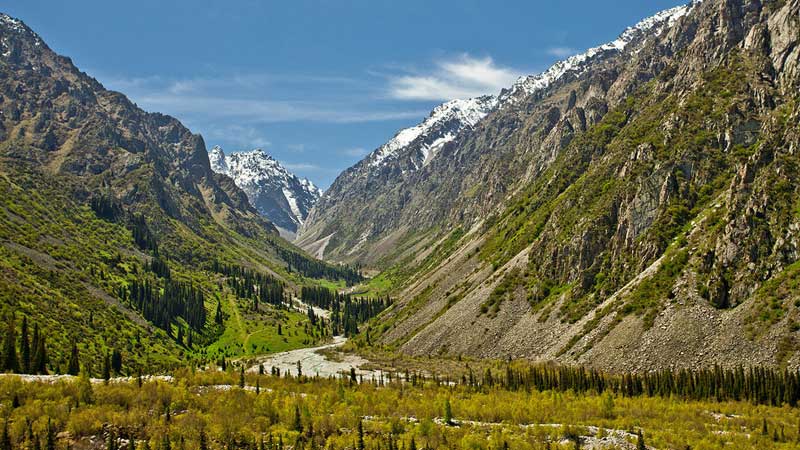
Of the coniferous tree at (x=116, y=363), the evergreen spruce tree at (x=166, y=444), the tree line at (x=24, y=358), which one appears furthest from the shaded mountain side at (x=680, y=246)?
the tree line at (x=24, y=358)

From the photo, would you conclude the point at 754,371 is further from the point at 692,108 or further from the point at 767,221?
the point at 692,108

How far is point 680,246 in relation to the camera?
392ft

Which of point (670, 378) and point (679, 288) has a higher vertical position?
point (679, 288)

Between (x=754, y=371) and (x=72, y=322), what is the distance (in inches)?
5742

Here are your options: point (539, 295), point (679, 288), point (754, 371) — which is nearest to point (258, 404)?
point (754, 371)

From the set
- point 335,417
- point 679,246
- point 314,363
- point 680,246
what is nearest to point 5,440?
point 335,417

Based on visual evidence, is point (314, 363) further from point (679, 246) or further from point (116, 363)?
point (679, 246)

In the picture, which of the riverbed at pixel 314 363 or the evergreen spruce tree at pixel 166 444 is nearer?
the evergreen spruce tree at pixel 166 444

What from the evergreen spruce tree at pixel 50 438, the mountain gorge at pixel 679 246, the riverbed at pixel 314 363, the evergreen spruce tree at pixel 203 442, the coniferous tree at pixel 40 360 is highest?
the mountain gorge at pixel 679 246

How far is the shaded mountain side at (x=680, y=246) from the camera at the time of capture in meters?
95.8

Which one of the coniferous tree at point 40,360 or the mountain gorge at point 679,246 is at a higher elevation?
the mountain gorge at point 679,246

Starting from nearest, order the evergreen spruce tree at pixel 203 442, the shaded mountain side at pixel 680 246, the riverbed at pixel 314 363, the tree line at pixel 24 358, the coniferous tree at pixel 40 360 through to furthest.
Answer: the evergreen spruce tree at pixel 203 442, the tree line at pixel 24 358, the coniferous tree at pixel 40 360, the shaded mountain side at pixel 680 246, the riverbed at pixel 314 363

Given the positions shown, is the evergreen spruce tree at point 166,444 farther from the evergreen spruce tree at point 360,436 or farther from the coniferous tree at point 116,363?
the coniferous tree at point 116,363

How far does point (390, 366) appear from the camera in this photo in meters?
140
